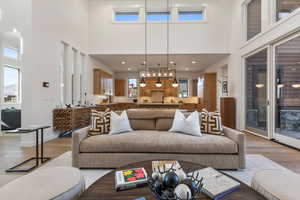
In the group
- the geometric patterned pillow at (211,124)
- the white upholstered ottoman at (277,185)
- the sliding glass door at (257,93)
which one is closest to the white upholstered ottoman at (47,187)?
the white upholstered ottoman at (277,185)

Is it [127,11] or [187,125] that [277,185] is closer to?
[187,125]

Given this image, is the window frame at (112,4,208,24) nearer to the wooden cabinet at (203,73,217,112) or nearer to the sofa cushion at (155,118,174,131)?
the wooden cabinet at (203,73,217,112)

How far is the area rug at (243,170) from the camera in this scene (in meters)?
2.27

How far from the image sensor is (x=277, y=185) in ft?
4.28

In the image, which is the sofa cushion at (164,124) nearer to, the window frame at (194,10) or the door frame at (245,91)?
the door frame at (245,91)

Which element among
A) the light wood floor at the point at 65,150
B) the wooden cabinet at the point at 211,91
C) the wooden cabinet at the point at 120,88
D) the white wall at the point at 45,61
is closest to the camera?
the light wood floor at the point at 65,150

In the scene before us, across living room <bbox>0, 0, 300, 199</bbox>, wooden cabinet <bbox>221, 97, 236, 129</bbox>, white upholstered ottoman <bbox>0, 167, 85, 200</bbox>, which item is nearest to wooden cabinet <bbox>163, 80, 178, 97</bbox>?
living room <bbox>0, 0, 300, 199</bbox>

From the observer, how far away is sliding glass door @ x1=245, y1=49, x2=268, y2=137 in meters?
4.71

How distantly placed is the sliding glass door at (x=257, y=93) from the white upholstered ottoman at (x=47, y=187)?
503 cm

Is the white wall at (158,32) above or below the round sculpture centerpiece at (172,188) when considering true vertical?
above

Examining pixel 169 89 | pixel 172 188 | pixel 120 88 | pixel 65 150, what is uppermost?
pixel 120 88

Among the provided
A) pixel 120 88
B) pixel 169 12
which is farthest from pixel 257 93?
pixel 120 88

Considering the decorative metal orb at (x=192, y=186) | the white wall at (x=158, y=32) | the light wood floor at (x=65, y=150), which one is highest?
the white wall at (x=158, y=32)

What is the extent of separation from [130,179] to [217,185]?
68cm
